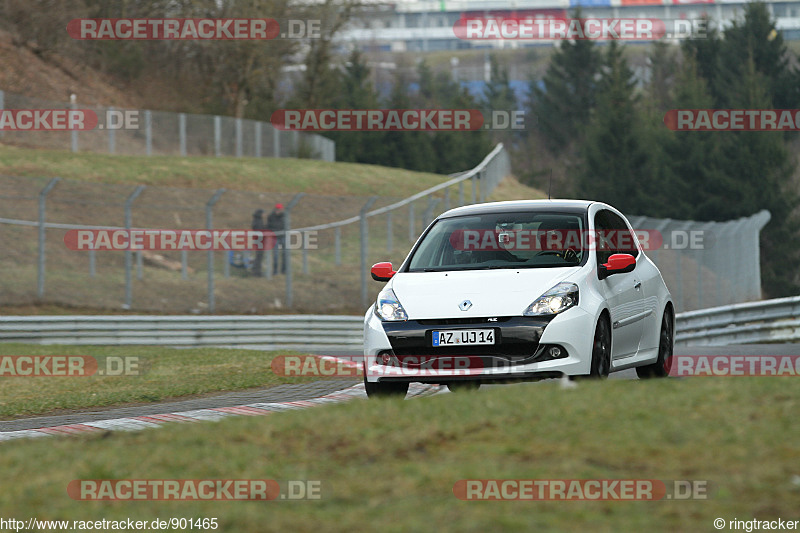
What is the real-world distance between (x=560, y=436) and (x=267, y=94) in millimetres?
55513

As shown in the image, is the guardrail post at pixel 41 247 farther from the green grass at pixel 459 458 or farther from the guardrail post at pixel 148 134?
the guardrail post at pixel 148 134

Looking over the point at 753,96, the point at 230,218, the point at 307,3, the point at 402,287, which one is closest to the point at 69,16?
the point at 307,3

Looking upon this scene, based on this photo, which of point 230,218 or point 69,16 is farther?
point 69,16

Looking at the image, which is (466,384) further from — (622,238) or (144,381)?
(144,381)

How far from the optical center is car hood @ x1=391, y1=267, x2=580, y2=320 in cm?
890

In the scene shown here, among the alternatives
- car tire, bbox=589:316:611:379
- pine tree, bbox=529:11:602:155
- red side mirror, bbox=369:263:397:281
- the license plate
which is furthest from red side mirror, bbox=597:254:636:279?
pine tree, bbox=529:11:602:155

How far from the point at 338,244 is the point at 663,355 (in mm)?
17699

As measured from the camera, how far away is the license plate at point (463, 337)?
881 cm

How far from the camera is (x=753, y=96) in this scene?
63.2m

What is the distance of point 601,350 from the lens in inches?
360

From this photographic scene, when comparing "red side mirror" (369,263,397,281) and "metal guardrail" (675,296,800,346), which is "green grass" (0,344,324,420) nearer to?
"red side mirror" (369,263,397,281)

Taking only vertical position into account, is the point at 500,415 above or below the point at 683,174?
below

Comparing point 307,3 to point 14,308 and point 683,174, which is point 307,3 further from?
point 14,308

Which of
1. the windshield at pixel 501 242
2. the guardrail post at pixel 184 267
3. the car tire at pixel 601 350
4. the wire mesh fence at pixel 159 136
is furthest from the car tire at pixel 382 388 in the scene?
the wire mesh fence at pixel 159 136
